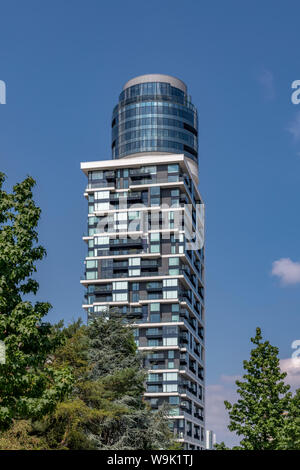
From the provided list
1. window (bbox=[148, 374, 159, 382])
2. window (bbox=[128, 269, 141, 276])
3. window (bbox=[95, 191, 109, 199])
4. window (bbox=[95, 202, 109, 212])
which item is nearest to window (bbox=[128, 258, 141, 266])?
window (bbox=[128, 269, 141, 276])

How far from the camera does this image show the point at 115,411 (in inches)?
1925

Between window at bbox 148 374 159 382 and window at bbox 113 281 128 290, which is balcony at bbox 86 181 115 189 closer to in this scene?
window at bbox 113 281 128 290

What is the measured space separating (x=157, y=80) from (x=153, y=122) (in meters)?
10.0

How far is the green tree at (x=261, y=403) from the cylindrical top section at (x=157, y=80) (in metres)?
107

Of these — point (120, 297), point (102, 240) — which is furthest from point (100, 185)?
point (120, 297)

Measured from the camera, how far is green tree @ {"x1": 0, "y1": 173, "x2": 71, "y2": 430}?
2334 cm

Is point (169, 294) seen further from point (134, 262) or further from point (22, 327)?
point (22, 327)

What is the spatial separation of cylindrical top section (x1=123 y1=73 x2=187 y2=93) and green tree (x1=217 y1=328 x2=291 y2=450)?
10694 centimetres

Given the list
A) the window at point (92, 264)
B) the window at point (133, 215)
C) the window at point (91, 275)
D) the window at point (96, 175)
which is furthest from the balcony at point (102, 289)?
the window at point (96, 175)

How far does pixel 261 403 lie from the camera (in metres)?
47.6

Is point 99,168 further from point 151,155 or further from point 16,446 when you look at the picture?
point 16,446

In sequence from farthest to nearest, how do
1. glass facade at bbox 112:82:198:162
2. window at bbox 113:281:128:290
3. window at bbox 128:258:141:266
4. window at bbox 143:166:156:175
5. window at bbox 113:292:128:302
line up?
glass facade at bbox 112:82:198:162 → window at bbox 143:166:156:175 → window at bbox 128:258:141:266 → window at bbox 113:281:128:290 → window at bbox 113:292:128:302

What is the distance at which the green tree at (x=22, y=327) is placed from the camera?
919 inches
